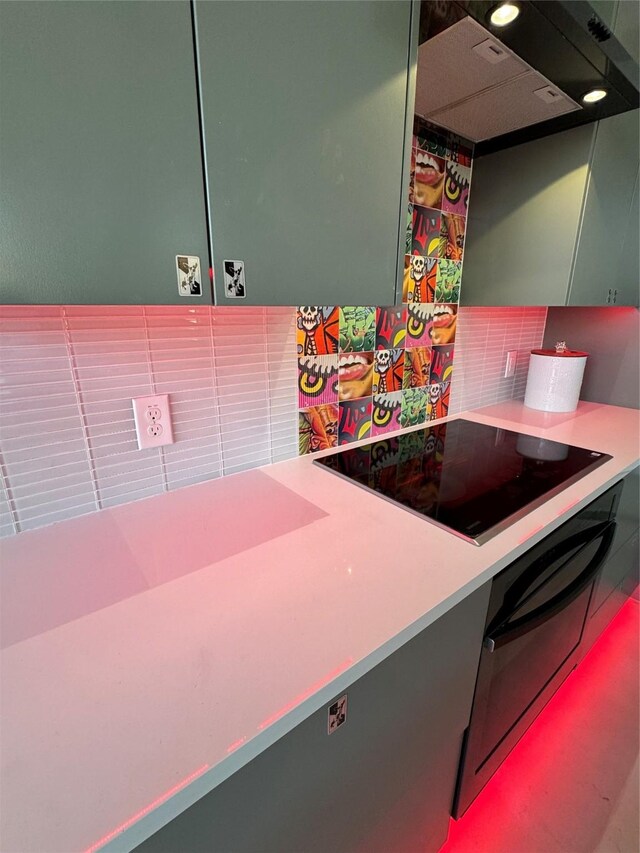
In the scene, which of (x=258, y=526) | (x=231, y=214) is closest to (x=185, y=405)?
(x=258, y=526)

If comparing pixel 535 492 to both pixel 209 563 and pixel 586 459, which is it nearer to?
pixel 586 459

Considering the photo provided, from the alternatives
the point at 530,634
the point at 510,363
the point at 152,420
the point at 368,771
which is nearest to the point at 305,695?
the point at 368,771

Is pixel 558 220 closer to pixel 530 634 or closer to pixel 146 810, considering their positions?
pixel 530 634

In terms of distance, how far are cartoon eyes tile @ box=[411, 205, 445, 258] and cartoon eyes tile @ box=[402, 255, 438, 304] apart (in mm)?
24

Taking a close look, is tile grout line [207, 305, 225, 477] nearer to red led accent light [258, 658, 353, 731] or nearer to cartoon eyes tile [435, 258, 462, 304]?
red led accent light [258, 658, 353, 731]

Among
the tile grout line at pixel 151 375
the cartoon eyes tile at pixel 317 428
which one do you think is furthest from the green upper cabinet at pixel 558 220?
the tile grout line at pixel 151 375

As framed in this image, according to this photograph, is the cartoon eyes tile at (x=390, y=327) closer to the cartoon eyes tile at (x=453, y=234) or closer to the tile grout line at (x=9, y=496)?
the cartoon eyes tile at (x=453, y=234)

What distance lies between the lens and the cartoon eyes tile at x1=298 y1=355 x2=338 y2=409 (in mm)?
1139

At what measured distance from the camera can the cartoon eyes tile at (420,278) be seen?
131 cm

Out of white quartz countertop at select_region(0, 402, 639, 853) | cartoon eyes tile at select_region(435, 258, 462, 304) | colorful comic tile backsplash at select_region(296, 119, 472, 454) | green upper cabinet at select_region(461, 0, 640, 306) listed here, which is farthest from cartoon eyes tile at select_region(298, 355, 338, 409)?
green upper cabinet at select_region(461, 0, 640, 306)

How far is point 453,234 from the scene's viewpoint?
1.42m

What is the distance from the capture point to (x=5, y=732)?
44 centimetres

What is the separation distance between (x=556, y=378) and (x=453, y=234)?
0.73 m

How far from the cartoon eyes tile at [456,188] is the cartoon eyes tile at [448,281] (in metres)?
0.18
